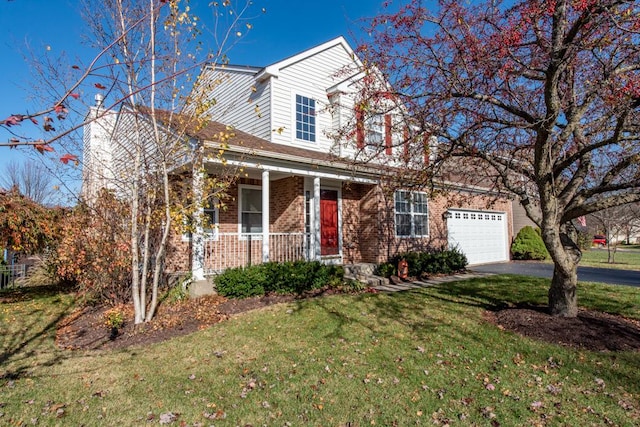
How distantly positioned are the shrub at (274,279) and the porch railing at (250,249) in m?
1.37

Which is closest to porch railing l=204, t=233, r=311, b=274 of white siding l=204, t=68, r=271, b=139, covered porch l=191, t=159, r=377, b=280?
covered porch l=191, t=159, r=377, b=280

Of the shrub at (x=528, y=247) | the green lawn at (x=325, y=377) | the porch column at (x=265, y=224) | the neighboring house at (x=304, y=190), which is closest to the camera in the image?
the green lawn at (x=325, y=377)

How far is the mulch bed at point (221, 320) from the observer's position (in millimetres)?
5473

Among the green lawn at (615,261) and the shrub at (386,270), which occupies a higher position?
the shrub at (386,270)

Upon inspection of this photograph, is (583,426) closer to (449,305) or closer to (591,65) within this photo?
(449,305)

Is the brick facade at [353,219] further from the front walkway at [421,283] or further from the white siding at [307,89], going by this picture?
the front walkway at [421,283]

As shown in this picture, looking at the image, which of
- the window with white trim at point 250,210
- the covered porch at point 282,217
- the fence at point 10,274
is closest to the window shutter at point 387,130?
the covered porch at point 282,217

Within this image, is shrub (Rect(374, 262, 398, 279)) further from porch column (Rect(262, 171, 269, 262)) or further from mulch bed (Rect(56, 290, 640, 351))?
mulch bed (Rect(56, 290, 640, 351))

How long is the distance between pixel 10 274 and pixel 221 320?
26.8 ft

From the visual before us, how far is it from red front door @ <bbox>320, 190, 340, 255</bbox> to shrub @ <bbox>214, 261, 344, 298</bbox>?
280 cm

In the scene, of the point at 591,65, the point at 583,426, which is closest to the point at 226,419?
the point at 583,426

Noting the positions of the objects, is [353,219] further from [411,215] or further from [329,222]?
[411,215]

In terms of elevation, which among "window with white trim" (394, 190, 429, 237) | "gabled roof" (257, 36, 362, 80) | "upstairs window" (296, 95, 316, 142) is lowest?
"window with white trim" (394, 190, 429, 237)

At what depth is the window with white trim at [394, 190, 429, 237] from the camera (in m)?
13.3
